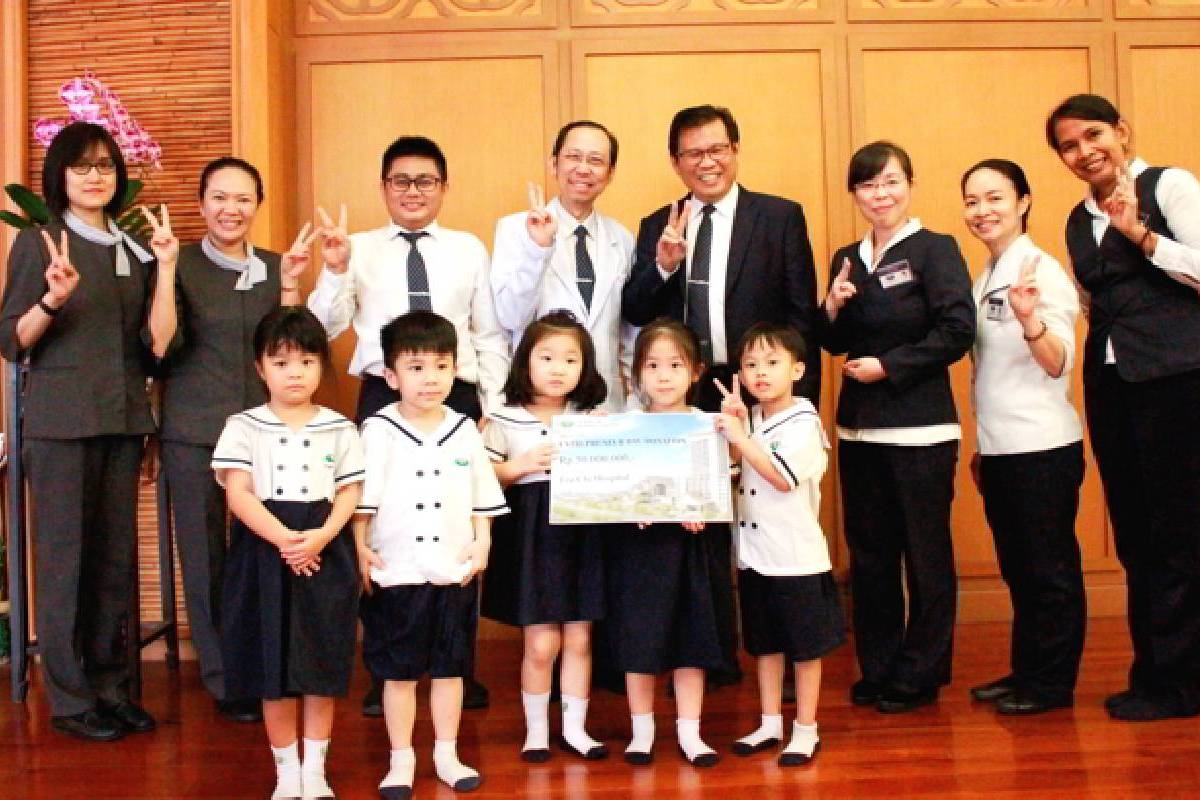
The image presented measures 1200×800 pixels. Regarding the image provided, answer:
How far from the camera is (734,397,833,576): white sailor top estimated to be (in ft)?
8.76

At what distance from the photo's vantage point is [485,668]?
3746 mm

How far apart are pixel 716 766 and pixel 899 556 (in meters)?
0.96

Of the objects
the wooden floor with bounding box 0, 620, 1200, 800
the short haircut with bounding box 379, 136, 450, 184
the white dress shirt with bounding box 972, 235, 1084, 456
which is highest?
the short haircut with bounding box 379, 136, 450, 184

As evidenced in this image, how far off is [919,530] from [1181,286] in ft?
3.40

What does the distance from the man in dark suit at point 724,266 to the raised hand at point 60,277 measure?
1.62 meters

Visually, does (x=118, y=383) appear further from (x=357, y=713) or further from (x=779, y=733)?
(x=779, y=733)

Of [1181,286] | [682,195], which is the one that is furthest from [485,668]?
[1181,286]

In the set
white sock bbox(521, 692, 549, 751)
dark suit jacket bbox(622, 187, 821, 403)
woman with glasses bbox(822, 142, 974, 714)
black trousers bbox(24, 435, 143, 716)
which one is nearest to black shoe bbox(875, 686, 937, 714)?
woman with glasses bbox(822, 142, 974, 714)

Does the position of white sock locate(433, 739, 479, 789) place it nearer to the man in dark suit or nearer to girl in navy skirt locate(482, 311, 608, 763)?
girl in navy skirt locate(482, 311, 608, 763)

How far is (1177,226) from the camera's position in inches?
114

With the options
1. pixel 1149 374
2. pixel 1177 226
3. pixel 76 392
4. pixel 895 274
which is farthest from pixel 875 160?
pixel 76 392

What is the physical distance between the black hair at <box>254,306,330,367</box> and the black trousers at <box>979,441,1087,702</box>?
2025 millimetres

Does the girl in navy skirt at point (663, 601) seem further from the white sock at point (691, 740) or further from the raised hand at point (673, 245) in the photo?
the raised hand at point (673, 245)

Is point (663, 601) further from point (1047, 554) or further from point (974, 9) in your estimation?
point (974, 9)
